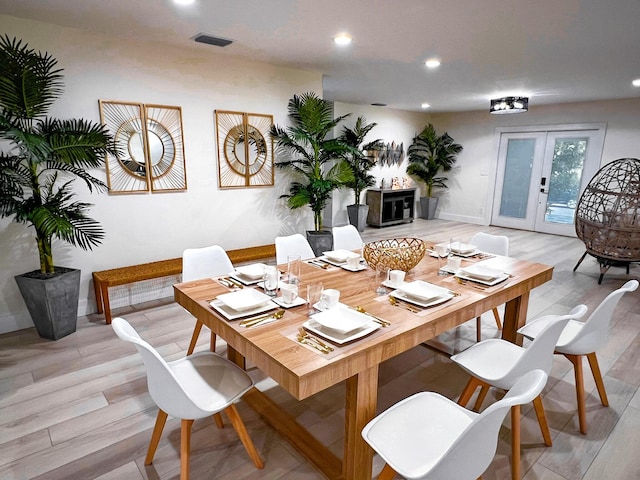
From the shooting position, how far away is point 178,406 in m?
1.44

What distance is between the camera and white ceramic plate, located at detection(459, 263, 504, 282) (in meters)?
2.17

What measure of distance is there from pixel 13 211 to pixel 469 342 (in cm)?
359

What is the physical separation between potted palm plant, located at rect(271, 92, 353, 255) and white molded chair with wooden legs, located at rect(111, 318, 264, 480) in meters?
2.79

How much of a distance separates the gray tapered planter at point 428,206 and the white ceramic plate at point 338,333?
7.51 metres

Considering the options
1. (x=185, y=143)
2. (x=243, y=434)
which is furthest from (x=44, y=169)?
(x=243, y=434)

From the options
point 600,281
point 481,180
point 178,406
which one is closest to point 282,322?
point 178,406

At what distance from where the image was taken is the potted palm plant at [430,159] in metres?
8.40

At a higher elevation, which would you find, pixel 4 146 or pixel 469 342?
pixel 4 146

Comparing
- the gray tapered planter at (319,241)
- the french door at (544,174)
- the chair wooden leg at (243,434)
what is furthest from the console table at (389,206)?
the chair wooden leg at (243,434)

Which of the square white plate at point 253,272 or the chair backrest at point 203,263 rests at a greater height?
the square white plate at point 253,272

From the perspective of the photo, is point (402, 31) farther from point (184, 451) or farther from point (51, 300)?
point (51, 300)

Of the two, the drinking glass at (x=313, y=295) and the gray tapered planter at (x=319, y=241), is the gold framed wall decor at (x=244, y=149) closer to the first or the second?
the gray tapered planter at (x=319, y=241)

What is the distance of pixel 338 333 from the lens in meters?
1.51

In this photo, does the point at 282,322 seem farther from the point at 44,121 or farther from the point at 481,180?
the point at 481,180
